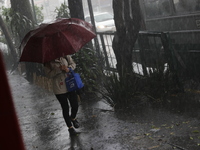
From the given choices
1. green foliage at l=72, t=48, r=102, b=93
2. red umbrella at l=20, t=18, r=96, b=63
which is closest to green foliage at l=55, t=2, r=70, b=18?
green foliage at l=72, t=48, r=102, b=93

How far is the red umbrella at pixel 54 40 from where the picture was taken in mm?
5134

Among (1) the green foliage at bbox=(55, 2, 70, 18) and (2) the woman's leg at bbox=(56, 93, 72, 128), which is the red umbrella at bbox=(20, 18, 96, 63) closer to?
(2) the woman's leg at bbox=(56, 93, 72, 128)

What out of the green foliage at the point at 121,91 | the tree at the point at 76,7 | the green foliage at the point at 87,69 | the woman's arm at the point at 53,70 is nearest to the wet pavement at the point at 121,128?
the green foliage at the point at 121,91

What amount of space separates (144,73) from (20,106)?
11.5 feet

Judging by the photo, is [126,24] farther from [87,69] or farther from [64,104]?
[64,104]

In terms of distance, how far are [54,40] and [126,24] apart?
2528 millimetres

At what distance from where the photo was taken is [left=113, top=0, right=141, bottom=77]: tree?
7320 millimetres

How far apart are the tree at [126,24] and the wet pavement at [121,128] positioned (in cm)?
118

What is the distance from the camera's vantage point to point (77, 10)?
802cm

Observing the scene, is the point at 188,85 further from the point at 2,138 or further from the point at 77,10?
the point at 2,138

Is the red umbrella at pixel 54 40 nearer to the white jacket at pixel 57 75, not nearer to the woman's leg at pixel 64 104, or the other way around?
the white jacket at pixel 57 75

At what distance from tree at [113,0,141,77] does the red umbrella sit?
6.56 feet

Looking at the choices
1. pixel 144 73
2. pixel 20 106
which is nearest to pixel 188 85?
pixel 144 73

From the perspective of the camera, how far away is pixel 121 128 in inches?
204
